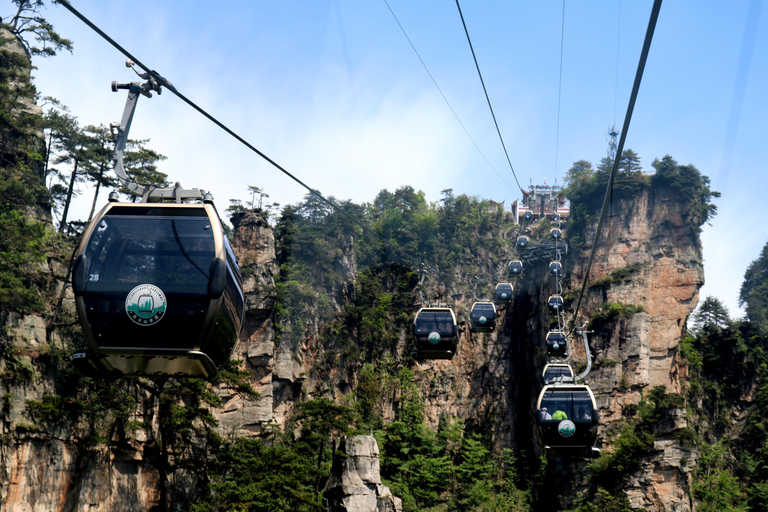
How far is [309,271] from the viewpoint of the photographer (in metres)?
44.8

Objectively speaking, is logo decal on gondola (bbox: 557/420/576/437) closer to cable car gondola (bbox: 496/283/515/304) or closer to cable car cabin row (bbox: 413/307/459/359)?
cable car cabin row (bbox: 413/307/459/359)

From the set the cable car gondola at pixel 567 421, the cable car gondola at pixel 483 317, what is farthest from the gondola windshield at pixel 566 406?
the cable car gondola at pixel 483 317

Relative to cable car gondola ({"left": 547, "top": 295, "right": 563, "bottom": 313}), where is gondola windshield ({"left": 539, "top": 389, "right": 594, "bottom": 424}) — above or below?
below

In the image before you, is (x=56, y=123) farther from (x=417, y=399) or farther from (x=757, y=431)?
(x=757, y=431)

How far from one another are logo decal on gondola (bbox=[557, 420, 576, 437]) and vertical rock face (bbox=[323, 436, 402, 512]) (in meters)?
17.9

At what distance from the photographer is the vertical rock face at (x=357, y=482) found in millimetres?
32844

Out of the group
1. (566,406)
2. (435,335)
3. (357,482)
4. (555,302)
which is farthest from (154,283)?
(555,302)

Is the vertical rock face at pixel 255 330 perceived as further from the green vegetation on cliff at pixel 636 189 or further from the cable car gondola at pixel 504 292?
the green vegetation on cliff at pixel 636 189

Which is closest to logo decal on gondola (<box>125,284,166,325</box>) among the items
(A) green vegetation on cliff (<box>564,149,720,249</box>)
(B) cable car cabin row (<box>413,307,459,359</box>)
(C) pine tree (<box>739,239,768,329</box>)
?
(B) cable car cabin row (<box>413,307,459,359</box>)

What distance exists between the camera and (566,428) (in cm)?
1689

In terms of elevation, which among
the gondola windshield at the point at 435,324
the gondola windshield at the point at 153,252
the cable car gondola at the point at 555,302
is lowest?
the gondola windshield at the point at 153,252

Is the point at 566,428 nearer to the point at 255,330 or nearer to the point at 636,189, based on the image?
the point at 255,330

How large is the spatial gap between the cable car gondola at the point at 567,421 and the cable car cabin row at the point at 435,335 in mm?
4357

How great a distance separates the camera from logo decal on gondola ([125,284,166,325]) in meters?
7.69
